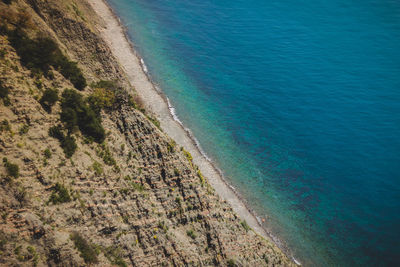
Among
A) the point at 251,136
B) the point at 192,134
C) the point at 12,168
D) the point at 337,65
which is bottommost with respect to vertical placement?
the point at 337,65

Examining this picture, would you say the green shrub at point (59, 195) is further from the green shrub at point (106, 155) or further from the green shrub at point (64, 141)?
the green shrub at point (106, 155)

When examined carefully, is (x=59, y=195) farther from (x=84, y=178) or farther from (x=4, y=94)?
(x=4, y=94)

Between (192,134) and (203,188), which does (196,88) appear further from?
(203,188)

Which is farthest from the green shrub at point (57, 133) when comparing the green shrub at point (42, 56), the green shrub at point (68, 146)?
the green shrub at point (42, 56)

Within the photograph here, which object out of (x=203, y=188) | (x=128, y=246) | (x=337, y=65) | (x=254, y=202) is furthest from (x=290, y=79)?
(x=128, y=246)

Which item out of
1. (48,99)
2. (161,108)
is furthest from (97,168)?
(161,108)

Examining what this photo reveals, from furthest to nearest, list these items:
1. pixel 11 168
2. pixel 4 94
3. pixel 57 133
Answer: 1. pixel 57 133
2. pixel 4 94
3. pixel 11 168
